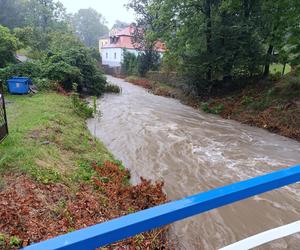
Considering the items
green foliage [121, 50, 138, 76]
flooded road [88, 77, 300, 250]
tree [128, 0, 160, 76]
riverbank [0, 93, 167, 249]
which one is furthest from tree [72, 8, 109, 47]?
riverbank [0, 93, 167, 249]

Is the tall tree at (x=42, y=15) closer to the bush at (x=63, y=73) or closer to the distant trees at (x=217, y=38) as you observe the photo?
the bush at (x=63, y=73)

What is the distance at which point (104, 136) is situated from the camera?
32.0ft

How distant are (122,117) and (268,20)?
852 cm

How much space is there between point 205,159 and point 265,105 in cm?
642

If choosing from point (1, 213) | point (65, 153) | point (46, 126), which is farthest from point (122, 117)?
point (1, 213)

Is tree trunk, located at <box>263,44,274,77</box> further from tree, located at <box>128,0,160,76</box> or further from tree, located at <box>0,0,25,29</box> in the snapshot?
tree, located at <box>0,0,25,29</box>

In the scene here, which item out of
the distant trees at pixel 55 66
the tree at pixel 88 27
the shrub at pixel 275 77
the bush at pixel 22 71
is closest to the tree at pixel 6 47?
the distant trees at pixel 55 66

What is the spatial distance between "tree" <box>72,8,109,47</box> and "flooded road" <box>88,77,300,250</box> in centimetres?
6172

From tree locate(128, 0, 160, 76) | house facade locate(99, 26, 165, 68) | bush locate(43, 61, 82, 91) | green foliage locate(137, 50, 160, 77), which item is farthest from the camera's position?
house facade locate(99, 26, 165, 68)

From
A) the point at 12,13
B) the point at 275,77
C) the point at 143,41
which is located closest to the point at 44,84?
Answer: the point at 275,77

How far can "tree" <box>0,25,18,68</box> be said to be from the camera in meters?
15.4

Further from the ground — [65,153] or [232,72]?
[232,72]

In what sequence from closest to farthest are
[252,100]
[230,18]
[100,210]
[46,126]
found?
[100,210]
[46,126]
[252,100]
[230,18]

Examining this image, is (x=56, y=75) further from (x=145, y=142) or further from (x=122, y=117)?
(x=145, y=142)
